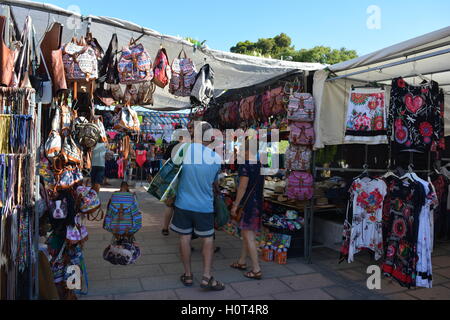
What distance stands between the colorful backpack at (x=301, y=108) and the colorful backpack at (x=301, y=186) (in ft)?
2.30

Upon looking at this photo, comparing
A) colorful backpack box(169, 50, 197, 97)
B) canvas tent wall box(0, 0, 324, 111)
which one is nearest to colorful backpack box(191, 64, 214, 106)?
colorful backpack box(169, 50, 197, 97)

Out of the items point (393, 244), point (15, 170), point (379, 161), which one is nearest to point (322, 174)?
point (379, 161)

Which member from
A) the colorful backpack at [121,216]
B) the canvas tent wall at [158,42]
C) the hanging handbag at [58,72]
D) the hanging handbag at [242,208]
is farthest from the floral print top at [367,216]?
the hanging handbag at [58,72]

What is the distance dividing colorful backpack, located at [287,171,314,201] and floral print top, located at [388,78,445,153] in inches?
46.5

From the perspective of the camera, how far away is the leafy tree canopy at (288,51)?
2667cm

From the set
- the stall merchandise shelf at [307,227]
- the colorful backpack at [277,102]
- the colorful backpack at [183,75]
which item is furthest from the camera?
the colorful backpack at [277,102]

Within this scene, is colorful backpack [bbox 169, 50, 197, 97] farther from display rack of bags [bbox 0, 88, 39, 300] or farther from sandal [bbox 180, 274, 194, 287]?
sandal [bbox 180, 274, 194, 287]

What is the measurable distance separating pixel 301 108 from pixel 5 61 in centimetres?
318

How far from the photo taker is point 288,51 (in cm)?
2959

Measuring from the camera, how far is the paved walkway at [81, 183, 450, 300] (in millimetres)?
3434

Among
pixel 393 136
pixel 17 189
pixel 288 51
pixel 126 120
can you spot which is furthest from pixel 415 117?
pixel 288 51

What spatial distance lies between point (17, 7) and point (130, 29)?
3.37 feet

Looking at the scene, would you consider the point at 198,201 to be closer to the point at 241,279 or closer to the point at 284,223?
the point at 241,279

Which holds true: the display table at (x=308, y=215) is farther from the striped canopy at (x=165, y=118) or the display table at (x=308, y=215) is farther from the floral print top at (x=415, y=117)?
the striped canopy at (x=165, y=118)
